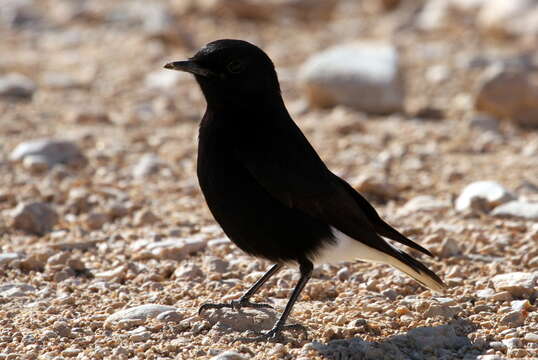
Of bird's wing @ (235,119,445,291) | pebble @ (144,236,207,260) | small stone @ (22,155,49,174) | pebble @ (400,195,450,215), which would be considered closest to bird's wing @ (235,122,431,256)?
bird's wing @ (235,119,445,291)

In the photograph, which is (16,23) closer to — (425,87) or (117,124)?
(117,124)

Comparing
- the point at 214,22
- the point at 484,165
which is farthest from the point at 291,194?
the point at 214,22

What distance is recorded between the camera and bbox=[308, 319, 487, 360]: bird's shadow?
470cm

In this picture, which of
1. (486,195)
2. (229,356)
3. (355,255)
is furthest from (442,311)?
(486,195)

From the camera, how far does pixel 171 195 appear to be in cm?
799

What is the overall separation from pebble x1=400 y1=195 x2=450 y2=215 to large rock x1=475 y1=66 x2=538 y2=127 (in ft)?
9.47

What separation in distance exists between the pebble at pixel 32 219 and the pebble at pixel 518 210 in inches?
126

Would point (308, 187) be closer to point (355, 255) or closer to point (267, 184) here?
point (267, 184)

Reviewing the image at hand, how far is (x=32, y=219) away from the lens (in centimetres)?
698

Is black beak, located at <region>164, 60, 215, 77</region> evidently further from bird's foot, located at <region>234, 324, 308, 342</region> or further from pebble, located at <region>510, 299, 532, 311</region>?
pebble, located at <region>510, 299, 532, 311</region>

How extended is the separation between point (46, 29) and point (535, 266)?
980cm

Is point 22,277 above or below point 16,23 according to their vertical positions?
below

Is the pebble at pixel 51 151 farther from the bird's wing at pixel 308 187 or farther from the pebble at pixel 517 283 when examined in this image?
the pebble at pixel 517 283

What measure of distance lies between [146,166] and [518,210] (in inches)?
127
